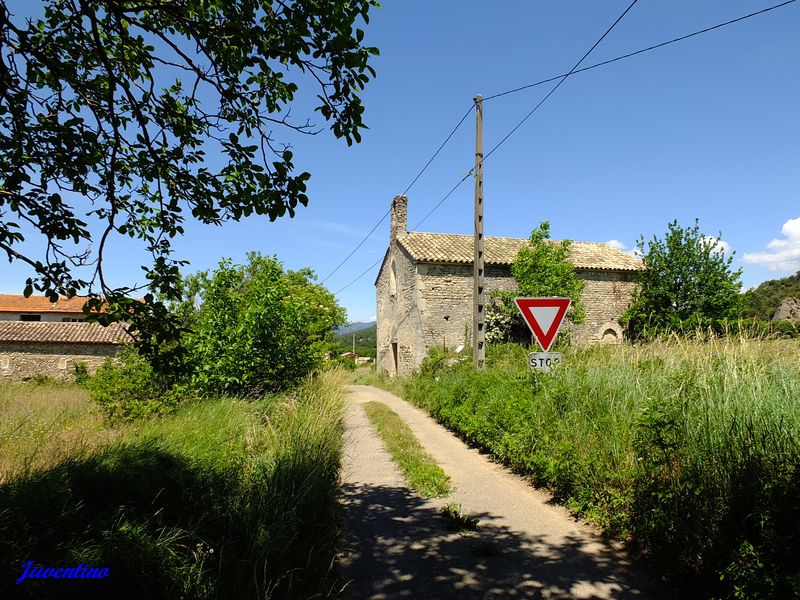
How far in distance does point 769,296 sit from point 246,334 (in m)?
31.7

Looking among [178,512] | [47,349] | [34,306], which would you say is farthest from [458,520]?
[34,306]

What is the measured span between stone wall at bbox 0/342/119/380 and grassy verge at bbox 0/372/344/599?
28973mm

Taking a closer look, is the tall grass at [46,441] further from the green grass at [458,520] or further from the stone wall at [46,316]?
the stone wall at [46,316]

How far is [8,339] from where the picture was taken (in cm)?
2978

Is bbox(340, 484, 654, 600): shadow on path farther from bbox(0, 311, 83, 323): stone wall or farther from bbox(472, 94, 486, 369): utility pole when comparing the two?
bbox(0, 311, 83, 323): stone wall

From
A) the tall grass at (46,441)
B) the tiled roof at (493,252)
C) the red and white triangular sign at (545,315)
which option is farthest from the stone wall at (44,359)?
the red and white triangular sign at (545,315)

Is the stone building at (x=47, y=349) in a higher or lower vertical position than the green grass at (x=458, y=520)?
higher

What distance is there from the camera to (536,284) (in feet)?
61.3

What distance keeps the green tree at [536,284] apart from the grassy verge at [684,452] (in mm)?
11050

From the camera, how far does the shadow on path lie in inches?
134

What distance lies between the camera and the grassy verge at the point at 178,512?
2857 millimetres

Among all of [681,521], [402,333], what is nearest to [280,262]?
[681,521]

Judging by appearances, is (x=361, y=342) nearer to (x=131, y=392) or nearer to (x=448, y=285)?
(x=448, y=285)

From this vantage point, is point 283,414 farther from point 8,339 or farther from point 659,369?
point 8,339
